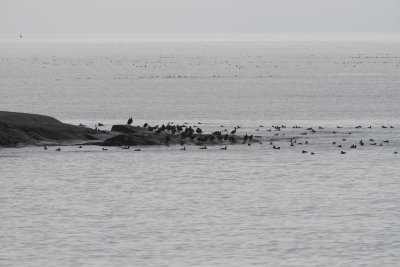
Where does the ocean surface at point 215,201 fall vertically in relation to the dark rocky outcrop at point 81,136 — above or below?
below

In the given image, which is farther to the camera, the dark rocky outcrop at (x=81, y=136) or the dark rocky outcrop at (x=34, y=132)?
the dark rocky outcrop at (x=81, y=136)

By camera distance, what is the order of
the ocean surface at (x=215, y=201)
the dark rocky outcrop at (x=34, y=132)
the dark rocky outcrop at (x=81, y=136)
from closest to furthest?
the ocean surface at (x=215, y=201) < the dark rocky outcrop at (x=34, y=132) < the dark rocky outcrop at (x=81, y=136)

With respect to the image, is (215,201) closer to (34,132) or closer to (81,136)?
(34,132)

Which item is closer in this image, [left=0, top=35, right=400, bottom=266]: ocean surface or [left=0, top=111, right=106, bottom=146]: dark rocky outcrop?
[left=0, top=35, right=400, bottom=266]: ocean surface

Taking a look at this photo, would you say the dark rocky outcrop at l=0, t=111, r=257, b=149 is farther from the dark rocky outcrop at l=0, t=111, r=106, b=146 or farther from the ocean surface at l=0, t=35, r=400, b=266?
the ocean surface at l=0, t=35, r=400, b=266

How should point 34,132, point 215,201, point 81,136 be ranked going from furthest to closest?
1. point 81,136
2. point 34,132
3. point 215,201

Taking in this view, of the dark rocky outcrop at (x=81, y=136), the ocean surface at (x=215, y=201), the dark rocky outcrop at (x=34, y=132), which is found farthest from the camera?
the dark rocky outcrop at (x=81, y=136)

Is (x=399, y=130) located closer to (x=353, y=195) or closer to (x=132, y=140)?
(x=132, y=140)

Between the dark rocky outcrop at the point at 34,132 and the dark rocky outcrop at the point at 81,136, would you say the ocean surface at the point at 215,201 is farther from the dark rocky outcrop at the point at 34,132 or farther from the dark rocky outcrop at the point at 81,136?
the dark rocky outcrop at the point at 34,132

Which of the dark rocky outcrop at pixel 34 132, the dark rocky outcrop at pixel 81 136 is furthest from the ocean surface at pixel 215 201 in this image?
the dark rocky outcrop at pixel 34 132

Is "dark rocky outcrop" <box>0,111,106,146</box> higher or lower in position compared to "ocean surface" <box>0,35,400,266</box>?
higher

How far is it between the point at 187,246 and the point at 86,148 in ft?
105

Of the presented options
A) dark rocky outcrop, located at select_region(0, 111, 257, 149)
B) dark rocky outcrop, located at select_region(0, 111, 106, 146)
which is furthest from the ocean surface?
dark rocky outcrop, located at select_region(0, 111, 106, 146)

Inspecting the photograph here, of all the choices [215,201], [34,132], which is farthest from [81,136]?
[215,201]
